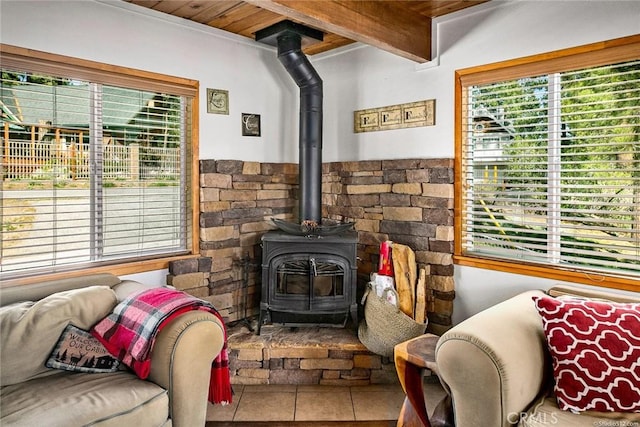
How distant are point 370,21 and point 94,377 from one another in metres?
2.30

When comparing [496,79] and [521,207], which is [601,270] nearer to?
[521,207]

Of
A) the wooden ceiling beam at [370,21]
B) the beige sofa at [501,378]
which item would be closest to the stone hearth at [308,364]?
the beige sofa at [501,378]

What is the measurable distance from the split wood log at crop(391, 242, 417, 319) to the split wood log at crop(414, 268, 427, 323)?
33 millimetres

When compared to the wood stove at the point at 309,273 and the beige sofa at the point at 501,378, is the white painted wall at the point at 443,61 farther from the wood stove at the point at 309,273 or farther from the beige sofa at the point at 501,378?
the beige sofa at the point at 501,378

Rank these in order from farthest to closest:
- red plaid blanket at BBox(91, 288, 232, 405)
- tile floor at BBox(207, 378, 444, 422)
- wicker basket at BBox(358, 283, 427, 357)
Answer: wicker basket at BBox(358, 283, 427, 357)
tile floor at BBox(207, 378, 444, 422)
red plaid blanket at BBox(91, 288, 232, 405)

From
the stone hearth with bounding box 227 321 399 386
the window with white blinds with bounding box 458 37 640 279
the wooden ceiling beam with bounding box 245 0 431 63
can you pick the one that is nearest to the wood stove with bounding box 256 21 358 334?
the stone hearth with bounding box 227 321 399 386

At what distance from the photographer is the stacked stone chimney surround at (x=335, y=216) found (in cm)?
295

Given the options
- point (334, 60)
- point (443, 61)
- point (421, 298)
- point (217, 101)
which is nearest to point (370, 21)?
point (443, 61)

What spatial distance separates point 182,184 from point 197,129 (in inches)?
16.5

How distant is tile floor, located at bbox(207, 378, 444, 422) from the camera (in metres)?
2.45

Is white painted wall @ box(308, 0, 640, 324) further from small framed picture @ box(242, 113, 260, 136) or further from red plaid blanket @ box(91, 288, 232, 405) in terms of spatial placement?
red plaid blanket @ box(91, 288, 232, 405)

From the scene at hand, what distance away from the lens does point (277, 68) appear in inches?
142

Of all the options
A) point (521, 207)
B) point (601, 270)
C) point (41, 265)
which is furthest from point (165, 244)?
point (601, 270)

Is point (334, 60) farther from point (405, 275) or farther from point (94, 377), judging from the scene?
point (94, 377)
